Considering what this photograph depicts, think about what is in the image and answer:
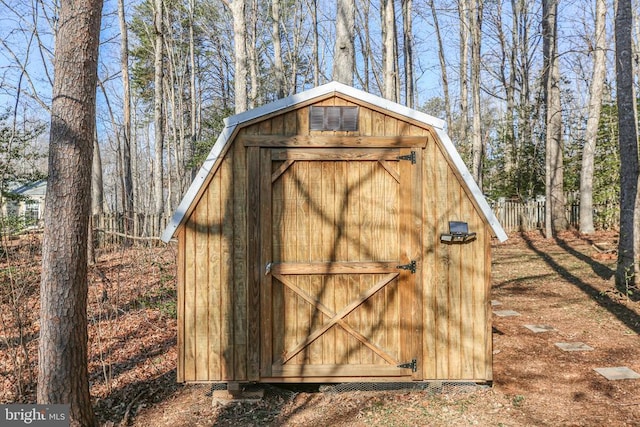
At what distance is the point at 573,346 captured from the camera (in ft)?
17.1

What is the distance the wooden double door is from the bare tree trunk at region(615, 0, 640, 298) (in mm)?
4814

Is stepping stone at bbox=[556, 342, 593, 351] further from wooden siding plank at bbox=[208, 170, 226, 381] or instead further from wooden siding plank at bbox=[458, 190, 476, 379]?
wooden siding plank at bbox=[208, 170, 226, 381]

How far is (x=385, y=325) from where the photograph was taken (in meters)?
4.14

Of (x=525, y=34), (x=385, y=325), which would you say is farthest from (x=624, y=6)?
(x=525, y=34)

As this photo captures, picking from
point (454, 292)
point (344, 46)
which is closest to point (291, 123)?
point (454, 292)

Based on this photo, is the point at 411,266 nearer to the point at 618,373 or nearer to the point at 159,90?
the point at 618,373

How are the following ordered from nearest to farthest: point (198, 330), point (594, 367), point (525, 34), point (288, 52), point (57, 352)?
point (57, 352) → point (198, 330) → point (594, 367) → point (525, 34) → point (288, 52)

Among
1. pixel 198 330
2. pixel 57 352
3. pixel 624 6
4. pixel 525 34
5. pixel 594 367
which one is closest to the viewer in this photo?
pixel 57 352

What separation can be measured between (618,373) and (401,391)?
235 cm

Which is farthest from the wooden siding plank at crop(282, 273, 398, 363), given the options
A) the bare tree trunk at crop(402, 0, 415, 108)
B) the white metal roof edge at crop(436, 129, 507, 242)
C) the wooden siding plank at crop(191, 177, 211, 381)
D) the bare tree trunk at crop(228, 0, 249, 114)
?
the bare tree trunk at crop(402, 0, 415, 108)

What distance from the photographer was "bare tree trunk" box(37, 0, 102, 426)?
135 inches

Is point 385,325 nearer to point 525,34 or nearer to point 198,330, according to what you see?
point 198,330

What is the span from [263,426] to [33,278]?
3.19 meters

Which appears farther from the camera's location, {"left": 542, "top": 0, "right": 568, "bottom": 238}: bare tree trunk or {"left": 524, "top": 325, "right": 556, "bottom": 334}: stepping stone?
{"left": 542, "top": 0, "right": 568, "bottom": 238}: bare tree trunk
